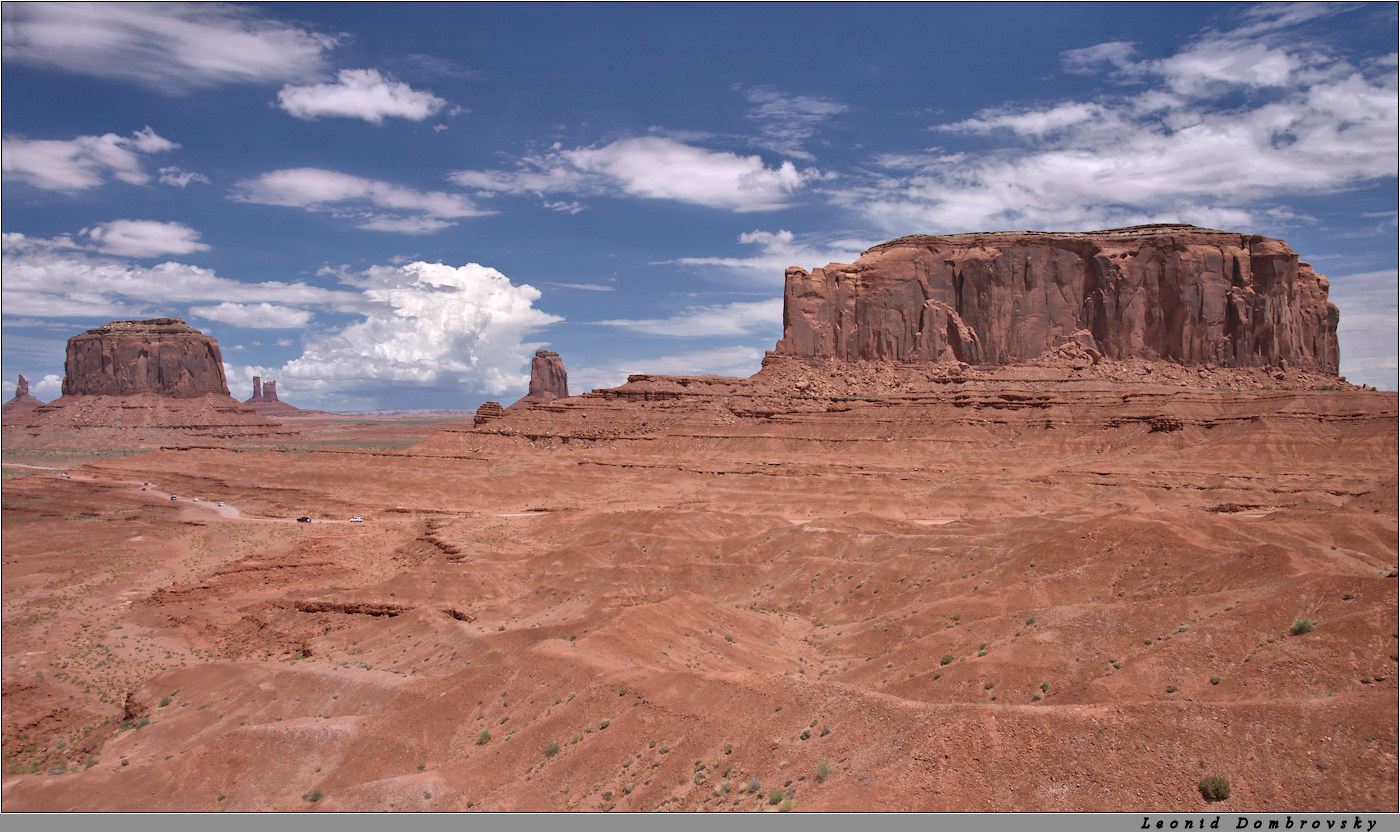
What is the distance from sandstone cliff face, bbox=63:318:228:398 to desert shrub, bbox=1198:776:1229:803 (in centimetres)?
17273

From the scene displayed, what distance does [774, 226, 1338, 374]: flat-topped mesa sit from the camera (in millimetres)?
92250

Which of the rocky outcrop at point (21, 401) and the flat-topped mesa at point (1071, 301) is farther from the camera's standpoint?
the rocky outcrop at point (21, 401)

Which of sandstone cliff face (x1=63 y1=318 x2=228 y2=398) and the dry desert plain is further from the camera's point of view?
sandstone cliff face (x1=63 y1=318 x2=228 y2=398)

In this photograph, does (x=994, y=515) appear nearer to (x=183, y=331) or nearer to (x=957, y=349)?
(x=957, y=349)

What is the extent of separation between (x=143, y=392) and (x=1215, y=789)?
174147 millimetres

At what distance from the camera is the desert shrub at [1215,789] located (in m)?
10.4

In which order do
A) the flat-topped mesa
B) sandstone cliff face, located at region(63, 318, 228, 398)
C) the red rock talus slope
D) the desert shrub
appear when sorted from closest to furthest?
the desert shrub < the flat-topped mesa < the red rock talus slope < sandstone cliff face, located at region(63, 318, 228, 398)

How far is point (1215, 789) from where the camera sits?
10.4m

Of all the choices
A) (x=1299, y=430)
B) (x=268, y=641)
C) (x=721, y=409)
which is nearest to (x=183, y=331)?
(x=721, y=409)

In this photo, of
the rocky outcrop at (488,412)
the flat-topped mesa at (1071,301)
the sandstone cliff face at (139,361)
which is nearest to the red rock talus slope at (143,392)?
the sandstone cliff face at (139,361)

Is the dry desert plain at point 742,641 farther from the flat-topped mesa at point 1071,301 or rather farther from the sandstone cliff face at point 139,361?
the sandstone cliff face at point 139,361

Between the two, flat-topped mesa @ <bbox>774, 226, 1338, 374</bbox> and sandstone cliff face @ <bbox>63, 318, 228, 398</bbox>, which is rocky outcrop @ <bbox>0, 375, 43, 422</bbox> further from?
flat-topped mesa @ <bbox>774, 226, 1338, 374</bbox>

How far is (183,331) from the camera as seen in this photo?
151 m

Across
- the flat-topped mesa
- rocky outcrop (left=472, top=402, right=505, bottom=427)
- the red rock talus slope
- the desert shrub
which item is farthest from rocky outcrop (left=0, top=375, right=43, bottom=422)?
the desert shrub
